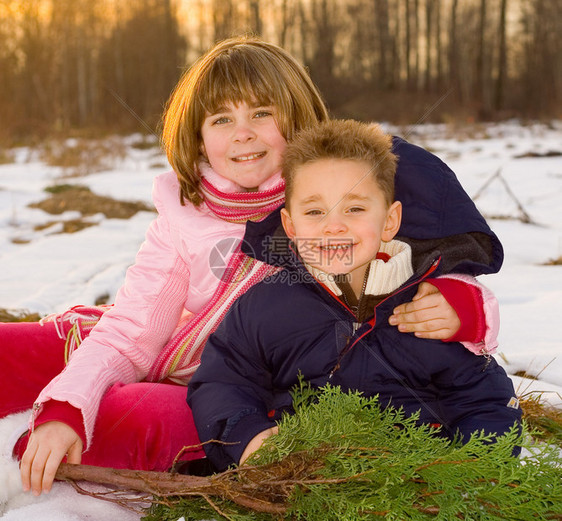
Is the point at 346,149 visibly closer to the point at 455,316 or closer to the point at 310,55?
the point at 455,316

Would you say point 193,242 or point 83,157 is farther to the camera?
point 83,157

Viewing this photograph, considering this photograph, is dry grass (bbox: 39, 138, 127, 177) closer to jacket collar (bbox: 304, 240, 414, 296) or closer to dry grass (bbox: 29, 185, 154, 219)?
dry grass (bbox: 29, 185, 154, 219)

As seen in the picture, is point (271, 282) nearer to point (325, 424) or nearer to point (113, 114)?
point (325, 424)

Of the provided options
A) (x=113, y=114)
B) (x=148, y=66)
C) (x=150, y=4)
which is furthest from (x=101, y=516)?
(x=150, y=4)

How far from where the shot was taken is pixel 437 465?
159 cm

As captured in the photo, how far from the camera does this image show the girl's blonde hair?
8.14 feet

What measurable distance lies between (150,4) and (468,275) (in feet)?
108

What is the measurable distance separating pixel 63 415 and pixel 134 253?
3449 mm

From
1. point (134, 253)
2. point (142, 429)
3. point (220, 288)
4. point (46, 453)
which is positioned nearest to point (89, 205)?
point (134, 253)

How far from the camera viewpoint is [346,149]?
2.09 metres

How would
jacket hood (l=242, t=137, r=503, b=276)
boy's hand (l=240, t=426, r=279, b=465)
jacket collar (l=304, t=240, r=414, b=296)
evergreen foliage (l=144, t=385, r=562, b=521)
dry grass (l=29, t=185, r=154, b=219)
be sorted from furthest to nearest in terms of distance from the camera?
dry grass (l=29, t=185, r=154, b=219) → jacket hood (l=242, t=137, r=503, b=276) → jacket collar (l=304, t=240, r=414, b=296) → boy's hand (l=240, t=426, r=279, b=465) → evergreen foliage (l=144, t=385, r=562, b=521)

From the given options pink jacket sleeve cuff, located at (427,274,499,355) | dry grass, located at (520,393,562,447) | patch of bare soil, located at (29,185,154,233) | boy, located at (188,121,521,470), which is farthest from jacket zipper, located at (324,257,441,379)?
patch of bare soil, located at (29,185,154,233)

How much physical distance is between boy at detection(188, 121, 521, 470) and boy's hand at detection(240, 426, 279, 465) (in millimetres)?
79

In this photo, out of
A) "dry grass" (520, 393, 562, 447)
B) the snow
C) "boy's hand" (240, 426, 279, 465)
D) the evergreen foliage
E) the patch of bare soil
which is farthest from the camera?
the patch of bare soil
